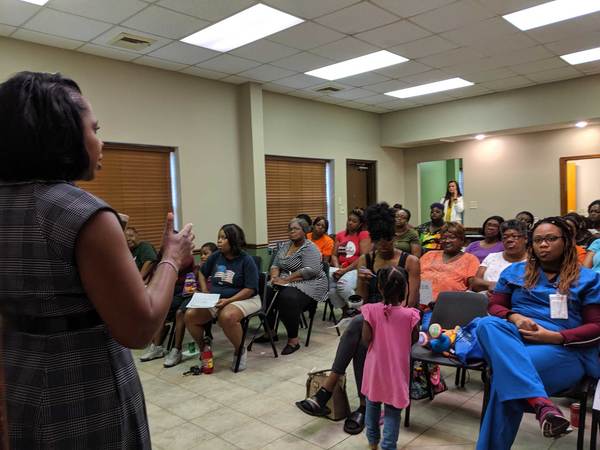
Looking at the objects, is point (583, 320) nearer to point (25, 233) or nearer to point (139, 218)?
point (25, 233)

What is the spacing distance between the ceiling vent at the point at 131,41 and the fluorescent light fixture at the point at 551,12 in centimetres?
358

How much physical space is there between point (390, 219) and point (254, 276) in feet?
4.88

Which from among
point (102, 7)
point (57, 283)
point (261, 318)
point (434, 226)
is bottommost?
point (261, 318)

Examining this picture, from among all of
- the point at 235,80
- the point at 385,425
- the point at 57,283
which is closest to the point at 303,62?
the point at 235,80

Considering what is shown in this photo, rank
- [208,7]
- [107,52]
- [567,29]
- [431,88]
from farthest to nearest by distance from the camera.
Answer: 1. [431,88]
2. [107,52]
3. [567,29]
4. [208,7]

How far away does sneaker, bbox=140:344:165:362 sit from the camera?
12.9ft

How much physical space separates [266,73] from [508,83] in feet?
12.1

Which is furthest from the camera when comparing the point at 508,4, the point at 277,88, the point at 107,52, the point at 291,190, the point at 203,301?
the point at 291,190

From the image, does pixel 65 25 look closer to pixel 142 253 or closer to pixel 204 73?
pixel 204 73

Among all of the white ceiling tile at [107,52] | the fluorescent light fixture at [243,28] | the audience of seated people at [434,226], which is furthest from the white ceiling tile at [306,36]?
the audience of seated people at [434,226]

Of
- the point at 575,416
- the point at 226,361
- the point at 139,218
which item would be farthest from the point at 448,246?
the point at 139,218

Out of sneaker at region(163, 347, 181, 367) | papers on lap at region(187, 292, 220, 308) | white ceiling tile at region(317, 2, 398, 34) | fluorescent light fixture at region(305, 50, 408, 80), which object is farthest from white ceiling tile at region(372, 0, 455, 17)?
sneaker at region(163, 347, 181, 367)

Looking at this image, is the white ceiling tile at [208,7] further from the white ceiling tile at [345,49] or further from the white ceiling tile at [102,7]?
the white ceiling tile at [345,49]

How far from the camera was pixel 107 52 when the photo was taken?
473 centimetres
